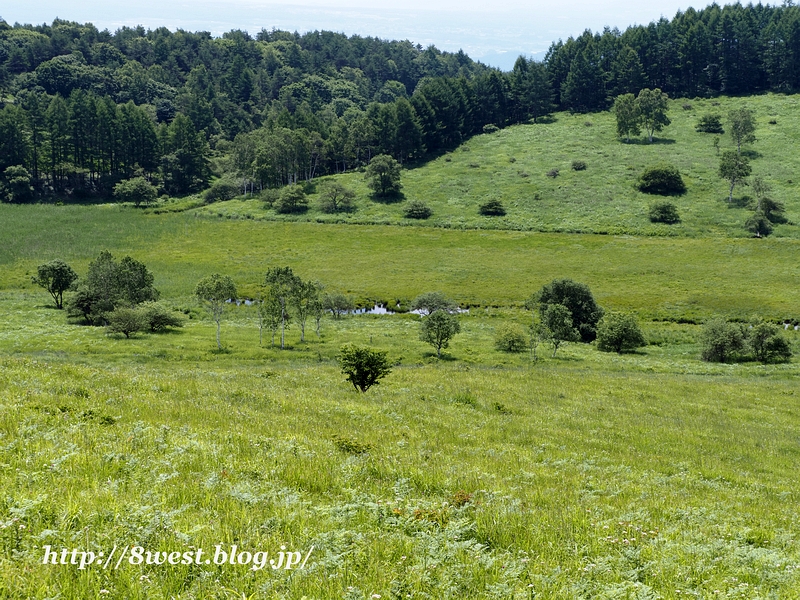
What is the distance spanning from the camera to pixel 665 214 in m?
104

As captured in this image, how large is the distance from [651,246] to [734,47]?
134 meters

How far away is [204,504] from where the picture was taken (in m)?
7.62

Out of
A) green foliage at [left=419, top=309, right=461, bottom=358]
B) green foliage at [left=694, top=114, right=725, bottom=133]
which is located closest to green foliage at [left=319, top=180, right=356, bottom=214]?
green foliage at [left=419, top=309, right=461, bottom=358]

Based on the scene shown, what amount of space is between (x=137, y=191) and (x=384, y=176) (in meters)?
62.6

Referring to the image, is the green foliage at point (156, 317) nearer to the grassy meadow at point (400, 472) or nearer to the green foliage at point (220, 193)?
the grassy meadow at point (400, 472)

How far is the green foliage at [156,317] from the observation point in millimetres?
56375

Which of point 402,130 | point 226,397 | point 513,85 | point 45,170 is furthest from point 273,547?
point 513,85

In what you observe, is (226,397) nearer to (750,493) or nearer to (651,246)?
(750,493)

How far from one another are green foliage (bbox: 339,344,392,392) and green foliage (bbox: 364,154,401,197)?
104 metres

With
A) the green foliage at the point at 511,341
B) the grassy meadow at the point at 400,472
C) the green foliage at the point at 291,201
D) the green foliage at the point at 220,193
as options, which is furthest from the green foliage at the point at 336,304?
the green foliage at the point at 220,193

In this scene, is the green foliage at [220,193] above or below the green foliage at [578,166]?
below

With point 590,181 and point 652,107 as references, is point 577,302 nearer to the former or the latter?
point 590,181

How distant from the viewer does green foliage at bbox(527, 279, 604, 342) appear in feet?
206

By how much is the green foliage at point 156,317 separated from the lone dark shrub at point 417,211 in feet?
215
